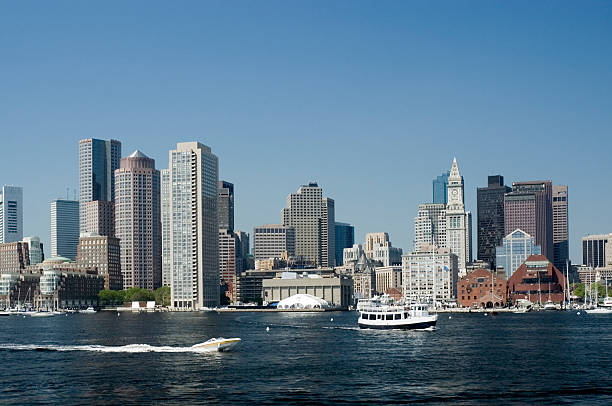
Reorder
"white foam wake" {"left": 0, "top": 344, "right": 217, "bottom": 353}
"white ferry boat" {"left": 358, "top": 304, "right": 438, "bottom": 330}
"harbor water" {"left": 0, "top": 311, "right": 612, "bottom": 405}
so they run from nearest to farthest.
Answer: "harbor water" {"left": 0, "top": 311, "right": 612, "bottom": 405} < "white foam wake" {"left": 0, "top": 344, "right": 217, "bottom": 353} < "white ferry boat" {"left": 358, "top": 304, "right": 438, "bottom": 330}

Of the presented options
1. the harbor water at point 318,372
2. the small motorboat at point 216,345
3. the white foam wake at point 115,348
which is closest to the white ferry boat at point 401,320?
the harbor water at point 318,372

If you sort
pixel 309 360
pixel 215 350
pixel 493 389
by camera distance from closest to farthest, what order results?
pixel 493 389, pixel 309 360, pixel 215 350

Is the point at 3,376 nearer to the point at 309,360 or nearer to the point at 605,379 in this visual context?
the point at 309,360

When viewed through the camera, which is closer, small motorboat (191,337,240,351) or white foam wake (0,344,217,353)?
small motorboat (191,337,240,351)

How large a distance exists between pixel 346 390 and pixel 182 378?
2014 cm

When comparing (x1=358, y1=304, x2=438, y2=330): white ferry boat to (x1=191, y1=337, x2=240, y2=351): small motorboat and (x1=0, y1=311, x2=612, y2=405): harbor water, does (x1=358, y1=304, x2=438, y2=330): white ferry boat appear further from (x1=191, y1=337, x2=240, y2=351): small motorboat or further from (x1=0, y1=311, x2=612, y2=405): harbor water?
(x1=191, y1=337, x2=240, y2=351): small motorboat

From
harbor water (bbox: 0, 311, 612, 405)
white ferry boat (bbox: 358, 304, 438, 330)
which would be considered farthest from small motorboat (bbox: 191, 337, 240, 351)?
white ferry boat (bbox: 358, 304, 438, 330)

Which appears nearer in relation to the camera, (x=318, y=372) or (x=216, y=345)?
(x=318, y=372)

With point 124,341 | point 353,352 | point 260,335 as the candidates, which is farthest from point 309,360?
point 260,335

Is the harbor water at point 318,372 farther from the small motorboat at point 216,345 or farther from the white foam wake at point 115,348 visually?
the small motorboat at point 216,345

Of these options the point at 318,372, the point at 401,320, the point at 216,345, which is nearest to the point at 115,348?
the point at 216,345

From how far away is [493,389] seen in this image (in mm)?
97250

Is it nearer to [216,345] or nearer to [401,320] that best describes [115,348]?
[216,345]

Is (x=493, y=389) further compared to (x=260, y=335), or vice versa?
(x=260, y=335)
